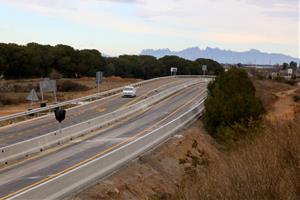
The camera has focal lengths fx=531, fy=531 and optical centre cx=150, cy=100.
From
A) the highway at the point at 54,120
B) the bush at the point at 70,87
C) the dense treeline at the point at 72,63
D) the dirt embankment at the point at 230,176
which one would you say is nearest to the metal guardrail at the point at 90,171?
the dirt embankment at the point at 230,176

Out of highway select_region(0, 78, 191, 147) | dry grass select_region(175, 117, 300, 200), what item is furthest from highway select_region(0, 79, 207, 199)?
dry grass select_region(175, 117, 300, 200)

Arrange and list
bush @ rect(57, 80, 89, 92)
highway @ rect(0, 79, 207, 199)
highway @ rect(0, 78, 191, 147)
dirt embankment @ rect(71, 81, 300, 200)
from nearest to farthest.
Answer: dirt embankment @ rect(71, 81, 300, 200)
highway @ rect(0, 79, 207, 199)
highway @ rect(0, 78, 191, 147)
bush @ rect(57, 80, 89, 92)

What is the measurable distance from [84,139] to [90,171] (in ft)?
40.5

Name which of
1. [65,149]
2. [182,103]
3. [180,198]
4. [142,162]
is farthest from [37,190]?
[182,103]

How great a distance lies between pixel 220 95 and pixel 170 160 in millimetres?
18345

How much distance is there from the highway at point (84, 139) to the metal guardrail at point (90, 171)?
52cm

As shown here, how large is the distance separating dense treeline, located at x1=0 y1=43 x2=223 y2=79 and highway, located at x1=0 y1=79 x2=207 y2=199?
30.8 meters

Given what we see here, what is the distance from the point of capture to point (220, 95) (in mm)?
46281

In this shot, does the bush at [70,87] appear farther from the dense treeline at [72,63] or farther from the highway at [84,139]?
the highway at [84,139]

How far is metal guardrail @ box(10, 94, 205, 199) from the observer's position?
16.5 meters

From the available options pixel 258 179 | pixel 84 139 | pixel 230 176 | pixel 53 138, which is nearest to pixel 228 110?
pixel 84 139

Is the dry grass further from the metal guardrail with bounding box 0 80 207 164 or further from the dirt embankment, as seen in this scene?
the metal guardrail with bounding box 0 80 207 164

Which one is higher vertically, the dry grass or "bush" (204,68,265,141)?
the dry grass

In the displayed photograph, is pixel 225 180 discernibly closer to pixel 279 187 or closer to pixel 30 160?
pixel 279 187
